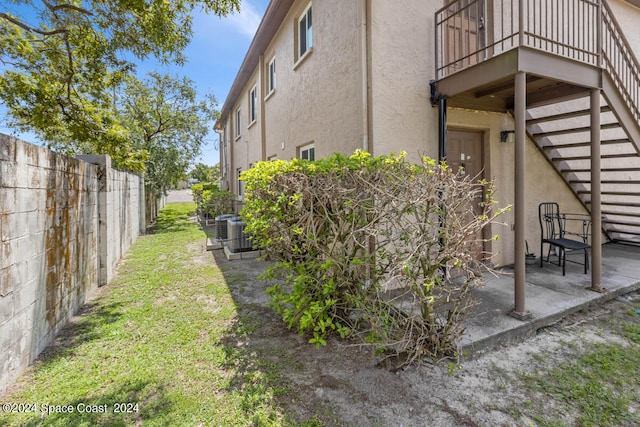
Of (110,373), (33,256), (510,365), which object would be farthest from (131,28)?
(510,365)

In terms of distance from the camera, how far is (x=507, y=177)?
5.80 meters

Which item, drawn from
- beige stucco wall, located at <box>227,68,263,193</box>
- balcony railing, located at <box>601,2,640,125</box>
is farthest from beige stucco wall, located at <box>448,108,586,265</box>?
beige stucco wall, located at <box>227,68,263,193</box>

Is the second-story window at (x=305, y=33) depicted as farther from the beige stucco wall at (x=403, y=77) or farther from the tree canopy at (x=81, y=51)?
the beige stucco wall at (x=403, y=77)

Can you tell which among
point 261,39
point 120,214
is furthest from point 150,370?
point 261,39

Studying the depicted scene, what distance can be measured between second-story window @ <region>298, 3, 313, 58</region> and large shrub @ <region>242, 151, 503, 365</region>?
4503mm

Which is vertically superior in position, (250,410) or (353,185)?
(353,185)

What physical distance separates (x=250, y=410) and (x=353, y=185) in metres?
2.21

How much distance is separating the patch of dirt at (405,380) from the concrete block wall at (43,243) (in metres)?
2.01

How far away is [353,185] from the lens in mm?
3303

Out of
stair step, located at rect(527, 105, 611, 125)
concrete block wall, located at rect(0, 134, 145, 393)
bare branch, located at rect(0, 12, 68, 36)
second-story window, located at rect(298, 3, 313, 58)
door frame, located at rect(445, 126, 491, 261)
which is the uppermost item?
second-story window, located at rect(298, 3, 313, 58)

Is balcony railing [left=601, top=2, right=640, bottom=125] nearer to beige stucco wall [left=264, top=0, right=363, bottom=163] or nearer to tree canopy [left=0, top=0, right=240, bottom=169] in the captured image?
beige stucco wall [left=264, top=0, right=363, bottom=163]

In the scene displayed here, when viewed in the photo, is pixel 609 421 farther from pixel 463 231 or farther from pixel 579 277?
pixel 579 277

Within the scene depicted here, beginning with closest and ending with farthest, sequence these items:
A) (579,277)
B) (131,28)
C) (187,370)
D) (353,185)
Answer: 1. (187,370)
2. (353,185)
3. (579,277)
4. (131,28)

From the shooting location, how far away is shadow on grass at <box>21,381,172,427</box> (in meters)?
2.26
